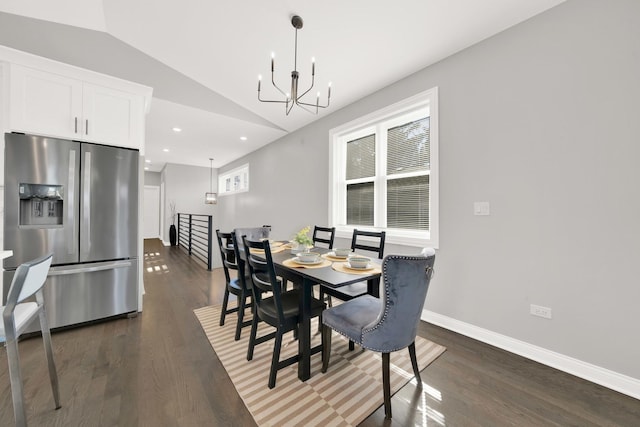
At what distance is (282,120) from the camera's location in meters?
4.33

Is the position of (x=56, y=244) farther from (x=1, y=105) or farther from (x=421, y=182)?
(x=421, y=182)

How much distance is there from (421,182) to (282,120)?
105 inches

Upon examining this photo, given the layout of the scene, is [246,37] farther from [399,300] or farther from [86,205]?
[399,300]

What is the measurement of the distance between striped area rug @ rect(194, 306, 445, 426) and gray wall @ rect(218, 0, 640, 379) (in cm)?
85

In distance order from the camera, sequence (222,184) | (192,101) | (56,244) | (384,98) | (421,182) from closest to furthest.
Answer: (56,244) < (421,182) < (384,98) < (192,101) < (222,184)

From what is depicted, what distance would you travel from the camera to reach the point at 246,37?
2395 millimetres

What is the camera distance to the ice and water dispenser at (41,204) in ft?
7.27

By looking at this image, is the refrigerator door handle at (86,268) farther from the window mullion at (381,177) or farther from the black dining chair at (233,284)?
the window mullion at (381,177)

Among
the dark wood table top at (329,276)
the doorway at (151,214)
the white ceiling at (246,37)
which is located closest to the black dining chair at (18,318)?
the dark wood table top at (329,276)

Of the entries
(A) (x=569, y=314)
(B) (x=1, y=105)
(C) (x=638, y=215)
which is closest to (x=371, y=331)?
(A) (x=569, y=314)

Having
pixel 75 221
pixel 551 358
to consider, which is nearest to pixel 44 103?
pixel 75 221

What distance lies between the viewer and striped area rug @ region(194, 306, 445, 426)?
1.42 meters

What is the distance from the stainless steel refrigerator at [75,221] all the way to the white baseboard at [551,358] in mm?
3448

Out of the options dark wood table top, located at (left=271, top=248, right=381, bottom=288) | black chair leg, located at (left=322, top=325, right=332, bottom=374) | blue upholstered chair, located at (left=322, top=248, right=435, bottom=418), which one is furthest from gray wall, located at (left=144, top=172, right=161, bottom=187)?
blue upholstered chair, located at (left=322, top=248, right=435, bottom=418)
